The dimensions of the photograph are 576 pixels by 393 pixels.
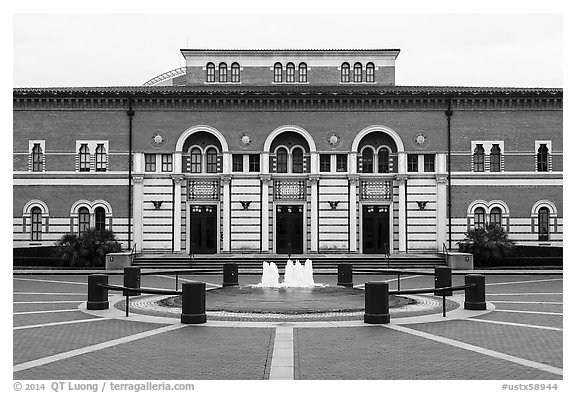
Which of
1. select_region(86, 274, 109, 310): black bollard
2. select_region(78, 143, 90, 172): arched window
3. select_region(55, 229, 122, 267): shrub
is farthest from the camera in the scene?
select_region(78, 143, 90, 172): arched window

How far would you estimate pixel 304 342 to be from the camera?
557 inches

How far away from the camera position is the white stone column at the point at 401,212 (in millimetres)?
42125

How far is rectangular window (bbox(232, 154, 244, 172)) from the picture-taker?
42.5m

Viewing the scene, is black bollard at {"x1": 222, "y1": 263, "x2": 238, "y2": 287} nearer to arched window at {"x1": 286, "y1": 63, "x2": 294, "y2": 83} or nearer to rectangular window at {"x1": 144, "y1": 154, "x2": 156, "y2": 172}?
rectangular window at {"x1": 144, "y1": 154, "x2": 156, "y2": 172}

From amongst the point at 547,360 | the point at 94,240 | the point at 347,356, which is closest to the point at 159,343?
the point at 347,356

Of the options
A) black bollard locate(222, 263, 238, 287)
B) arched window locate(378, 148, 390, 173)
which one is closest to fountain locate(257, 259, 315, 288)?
black bollard locate(222, 263, 238, 287)

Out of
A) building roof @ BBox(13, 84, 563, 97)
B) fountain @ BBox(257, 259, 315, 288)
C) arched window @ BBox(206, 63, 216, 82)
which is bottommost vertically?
fountain @ BBox(257, 259, 315, 288)

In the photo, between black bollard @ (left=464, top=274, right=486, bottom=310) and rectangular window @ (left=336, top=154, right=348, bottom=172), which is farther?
rectangular window @ (left=336, top=154, right=348, bottom=172)

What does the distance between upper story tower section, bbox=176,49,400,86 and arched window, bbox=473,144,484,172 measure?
7343 millimetres

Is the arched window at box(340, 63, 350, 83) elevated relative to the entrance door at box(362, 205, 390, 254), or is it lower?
elevated

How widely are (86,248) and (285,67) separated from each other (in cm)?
1732

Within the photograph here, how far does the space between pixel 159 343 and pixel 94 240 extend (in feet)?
83.1

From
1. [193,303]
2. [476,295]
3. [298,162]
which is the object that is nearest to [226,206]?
[298,162]

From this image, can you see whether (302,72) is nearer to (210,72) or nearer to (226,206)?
(210,72)
